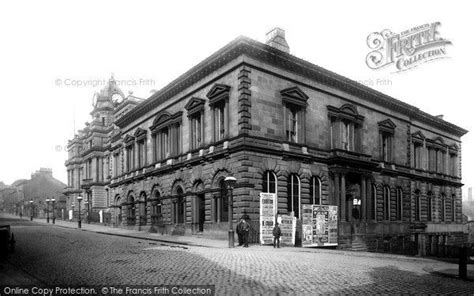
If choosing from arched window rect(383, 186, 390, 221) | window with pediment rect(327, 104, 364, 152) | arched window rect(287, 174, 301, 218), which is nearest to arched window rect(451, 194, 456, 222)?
arched window rect(383, 186, 390, 221)

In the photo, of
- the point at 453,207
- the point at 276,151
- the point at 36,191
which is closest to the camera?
the point at 276,151

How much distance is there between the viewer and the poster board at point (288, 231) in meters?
21.1

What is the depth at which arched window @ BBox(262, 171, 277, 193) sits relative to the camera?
2308cm

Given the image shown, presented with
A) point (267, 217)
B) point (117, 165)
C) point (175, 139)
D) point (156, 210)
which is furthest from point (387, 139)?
point (117, 165)

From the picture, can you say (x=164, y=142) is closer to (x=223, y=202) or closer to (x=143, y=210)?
(x=143, y=210)

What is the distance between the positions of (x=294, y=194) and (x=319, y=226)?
349 centimetres

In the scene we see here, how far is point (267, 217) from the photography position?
2216 centimetres

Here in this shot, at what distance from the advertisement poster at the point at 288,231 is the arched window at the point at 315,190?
198 inches

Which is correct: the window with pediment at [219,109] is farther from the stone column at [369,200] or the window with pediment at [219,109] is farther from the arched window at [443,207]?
the arched window at [443,207]

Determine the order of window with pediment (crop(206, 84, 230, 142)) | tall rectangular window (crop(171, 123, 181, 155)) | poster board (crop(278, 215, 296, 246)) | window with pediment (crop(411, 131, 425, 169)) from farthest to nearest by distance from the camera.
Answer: window with pediment (crop(411, 131, 425, 169)) → tall rectangular window (crop(171, 123, 181, 155)) → window with pediment (crop(206, 84, 230, 142)) → poster board (crop(278, 215, 296, 246))

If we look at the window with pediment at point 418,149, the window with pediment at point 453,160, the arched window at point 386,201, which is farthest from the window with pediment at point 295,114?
the window with pediment at point 453,160

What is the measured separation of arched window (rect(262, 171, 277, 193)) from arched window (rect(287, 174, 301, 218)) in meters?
1.37

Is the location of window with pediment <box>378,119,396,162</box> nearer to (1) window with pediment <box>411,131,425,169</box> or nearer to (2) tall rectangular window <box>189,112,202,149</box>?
(1) window with pediment <box>411,131,425,169</box>

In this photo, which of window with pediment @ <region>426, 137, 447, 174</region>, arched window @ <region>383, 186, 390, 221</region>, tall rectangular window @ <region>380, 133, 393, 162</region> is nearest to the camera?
arched window @ <region>383, 186, 390, 221</region>
